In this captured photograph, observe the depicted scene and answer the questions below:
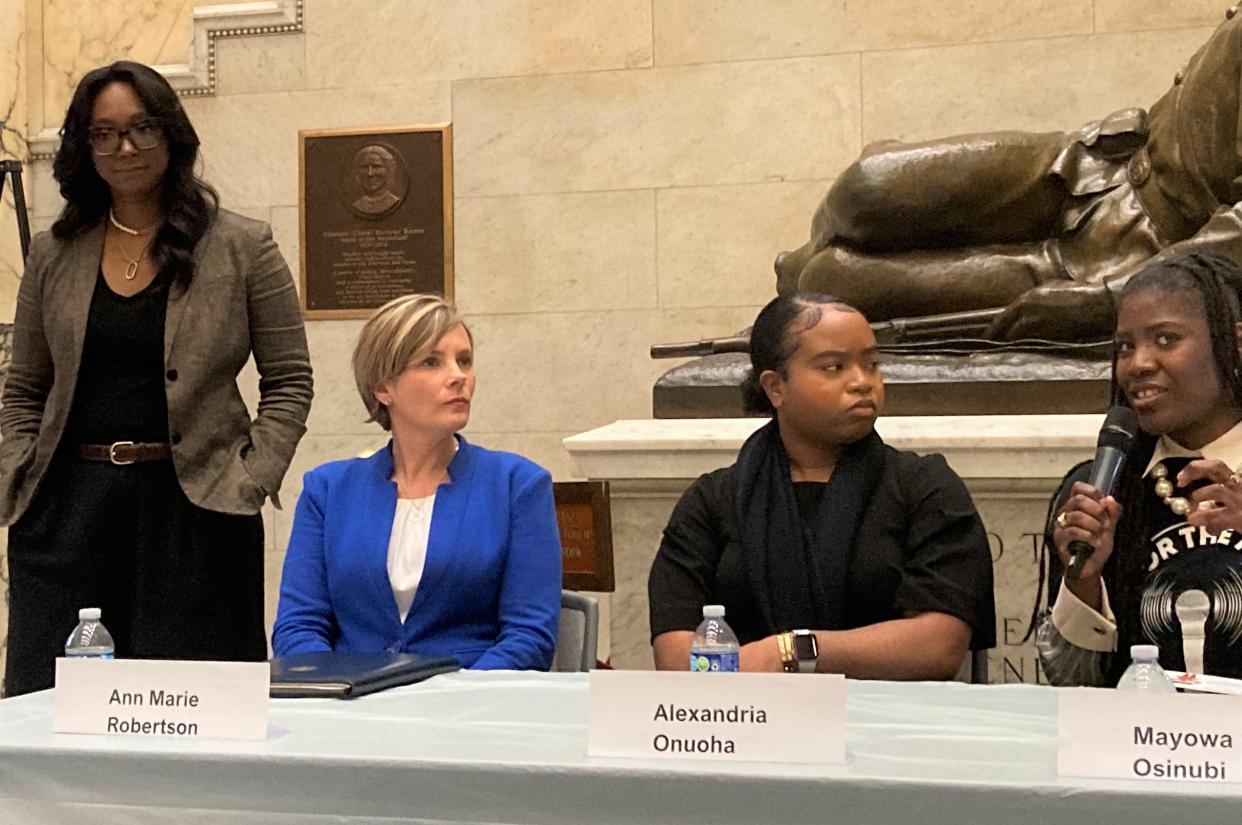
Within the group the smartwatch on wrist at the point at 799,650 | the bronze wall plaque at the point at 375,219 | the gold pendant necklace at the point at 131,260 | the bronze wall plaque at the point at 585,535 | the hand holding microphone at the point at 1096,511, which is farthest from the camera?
the bronze wall plaque at the point at 375,219

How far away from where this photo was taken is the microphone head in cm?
209

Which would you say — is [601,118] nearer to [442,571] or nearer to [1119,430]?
[442,571]

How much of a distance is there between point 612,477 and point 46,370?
149 centimetres

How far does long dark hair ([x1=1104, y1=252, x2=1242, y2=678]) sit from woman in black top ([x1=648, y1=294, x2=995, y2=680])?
29 centimetres

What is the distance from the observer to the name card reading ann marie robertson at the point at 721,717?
1.47m

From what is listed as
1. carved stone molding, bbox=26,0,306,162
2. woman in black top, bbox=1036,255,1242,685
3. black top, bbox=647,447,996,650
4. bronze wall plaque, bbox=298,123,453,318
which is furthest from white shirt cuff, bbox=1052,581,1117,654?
carved stone molding, bbox=26,0,306,162

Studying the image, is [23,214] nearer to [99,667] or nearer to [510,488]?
[510,488]

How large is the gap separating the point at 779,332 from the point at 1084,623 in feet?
2.59

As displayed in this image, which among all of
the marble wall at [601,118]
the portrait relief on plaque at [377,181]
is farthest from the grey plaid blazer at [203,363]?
the portrait relief on plaque at [377,181]

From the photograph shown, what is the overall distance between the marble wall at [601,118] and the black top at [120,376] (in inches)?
143

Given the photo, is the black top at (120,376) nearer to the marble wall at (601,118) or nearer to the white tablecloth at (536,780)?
the white tablecloth at (536,780)

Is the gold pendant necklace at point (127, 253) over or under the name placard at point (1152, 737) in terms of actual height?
over

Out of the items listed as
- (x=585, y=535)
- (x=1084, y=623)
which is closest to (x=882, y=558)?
(x=1084, y=623)

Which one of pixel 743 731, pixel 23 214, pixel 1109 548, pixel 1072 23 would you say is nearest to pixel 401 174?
pixel 23 214
